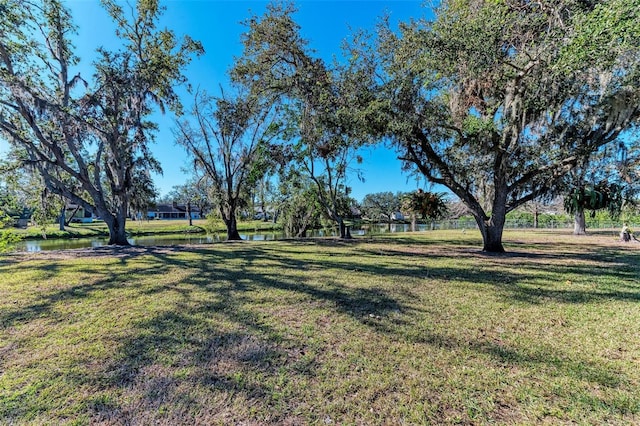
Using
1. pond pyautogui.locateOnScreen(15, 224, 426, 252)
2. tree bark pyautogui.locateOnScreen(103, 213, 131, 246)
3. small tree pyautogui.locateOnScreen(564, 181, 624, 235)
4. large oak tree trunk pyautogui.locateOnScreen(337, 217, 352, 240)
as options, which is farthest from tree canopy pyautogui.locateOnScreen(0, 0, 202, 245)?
small tree pyautogui.locateOnScreen(564, 181, 624, 235)

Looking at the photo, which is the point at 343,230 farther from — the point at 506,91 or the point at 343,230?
the point at 506,91

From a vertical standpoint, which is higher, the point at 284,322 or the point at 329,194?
the point at 329,194

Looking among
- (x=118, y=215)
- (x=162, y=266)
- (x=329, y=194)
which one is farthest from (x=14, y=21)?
(x=329, y=194)

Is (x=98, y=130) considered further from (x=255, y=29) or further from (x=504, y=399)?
(x=504, y=399)

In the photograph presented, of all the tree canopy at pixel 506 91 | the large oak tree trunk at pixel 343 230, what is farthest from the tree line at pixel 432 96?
the large oak tree trunk at pixel 343 230

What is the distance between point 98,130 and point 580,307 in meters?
12.9

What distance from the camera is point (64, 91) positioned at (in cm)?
946

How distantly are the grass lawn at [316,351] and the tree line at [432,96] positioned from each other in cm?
396

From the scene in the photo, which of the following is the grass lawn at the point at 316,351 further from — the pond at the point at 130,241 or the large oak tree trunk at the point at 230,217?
the pond at the point at 130,241

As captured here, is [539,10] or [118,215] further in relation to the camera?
[118,215]

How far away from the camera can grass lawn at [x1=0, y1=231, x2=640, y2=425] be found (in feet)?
6.28

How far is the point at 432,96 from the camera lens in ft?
27.9

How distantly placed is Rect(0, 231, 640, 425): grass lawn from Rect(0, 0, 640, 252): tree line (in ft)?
13.0

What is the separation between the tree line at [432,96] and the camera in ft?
18.5
